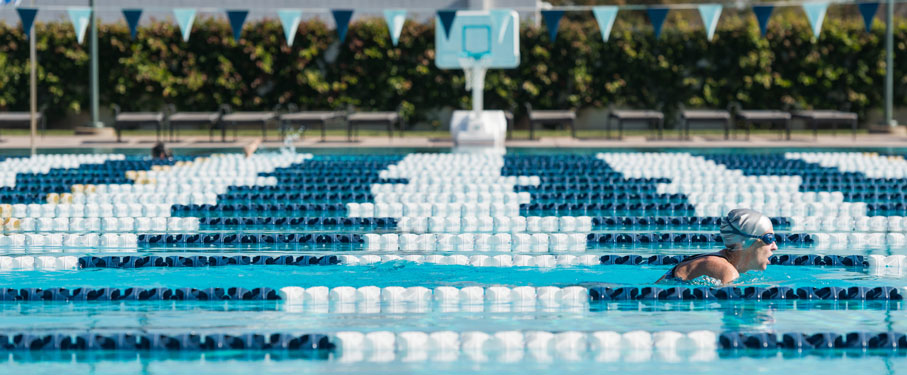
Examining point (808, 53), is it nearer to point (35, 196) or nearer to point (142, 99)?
point (142, 99)

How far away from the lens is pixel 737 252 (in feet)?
22.3

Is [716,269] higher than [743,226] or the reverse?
the reverse

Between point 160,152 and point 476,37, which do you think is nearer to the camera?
point 160,152

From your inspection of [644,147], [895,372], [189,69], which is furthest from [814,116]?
[895,372]

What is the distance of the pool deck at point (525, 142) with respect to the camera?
65.7 feet

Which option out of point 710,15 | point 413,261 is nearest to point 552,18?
point 710,15

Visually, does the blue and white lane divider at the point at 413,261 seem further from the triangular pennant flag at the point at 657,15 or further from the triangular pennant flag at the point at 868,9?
the triangular pennant flag at the point at 657,15

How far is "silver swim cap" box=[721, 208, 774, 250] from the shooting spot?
655cm

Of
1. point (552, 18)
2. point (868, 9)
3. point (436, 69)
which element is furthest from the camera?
point (436, 69)

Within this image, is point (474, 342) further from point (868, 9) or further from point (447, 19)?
point (868, 9)

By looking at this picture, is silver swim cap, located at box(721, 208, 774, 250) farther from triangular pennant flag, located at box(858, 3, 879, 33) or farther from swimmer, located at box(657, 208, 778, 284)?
triangular pennant flag, located at box(858, 3, 879, 33)

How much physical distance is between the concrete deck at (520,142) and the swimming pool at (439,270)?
191 inches

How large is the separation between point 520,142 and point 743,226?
1501cm

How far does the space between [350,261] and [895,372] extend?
416 cm
